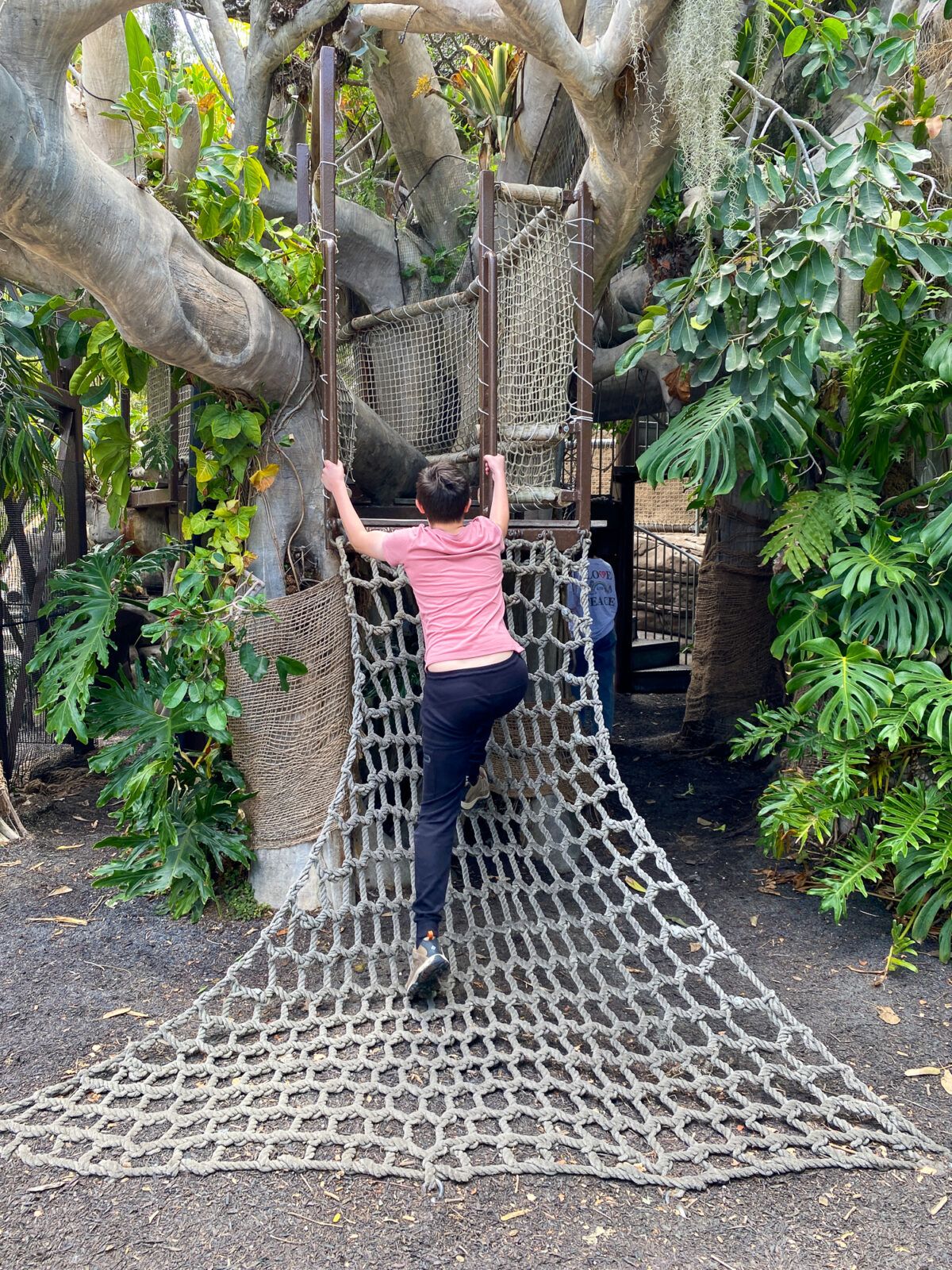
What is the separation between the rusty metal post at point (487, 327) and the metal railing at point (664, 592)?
5.69 metres

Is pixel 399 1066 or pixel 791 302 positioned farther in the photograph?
pixel 791 302

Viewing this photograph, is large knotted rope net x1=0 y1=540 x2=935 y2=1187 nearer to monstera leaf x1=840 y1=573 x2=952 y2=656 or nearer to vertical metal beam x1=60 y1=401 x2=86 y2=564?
monstera leaf x1=840 y1=573 x2=952 y2=656

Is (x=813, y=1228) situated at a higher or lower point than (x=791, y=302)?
lower

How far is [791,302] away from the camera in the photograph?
311cm

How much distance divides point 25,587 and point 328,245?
2.56 metres

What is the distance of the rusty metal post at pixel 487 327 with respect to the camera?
10.1 feet

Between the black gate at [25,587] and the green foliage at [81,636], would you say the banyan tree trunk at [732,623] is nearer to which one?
the green foliage at [81,636]

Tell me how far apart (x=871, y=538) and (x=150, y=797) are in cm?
260

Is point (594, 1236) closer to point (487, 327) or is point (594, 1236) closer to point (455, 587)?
point (455, 587)

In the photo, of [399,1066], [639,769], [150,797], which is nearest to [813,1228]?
[399,1066]

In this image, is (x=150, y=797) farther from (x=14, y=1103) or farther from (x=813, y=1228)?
(x=813, y=1228)

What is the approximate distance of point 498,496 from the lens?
9.53ft

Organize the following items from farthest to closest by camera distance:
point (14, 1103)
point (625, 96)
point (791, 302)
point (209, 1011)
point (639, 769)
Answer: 1. point (639, 769)
2. point (625, 96)
3. point (791, 302)
4. point (209, 1011)
5. point (14, 1103)

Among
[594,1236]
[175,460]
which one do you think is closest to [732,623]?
[175,460]
